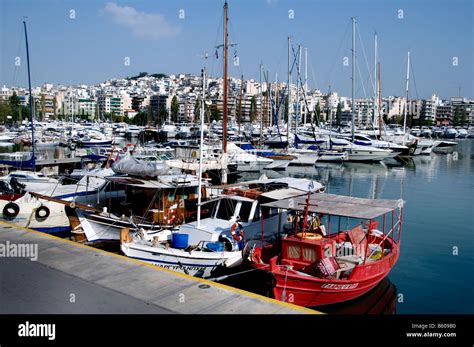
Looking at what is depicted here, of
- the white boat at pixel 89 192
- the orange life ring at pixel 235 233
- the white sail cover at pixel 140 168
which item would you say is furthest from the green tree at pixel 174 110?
the orange life ring at pixel 235 233

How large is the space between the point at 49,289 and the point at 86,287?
580 millimetres

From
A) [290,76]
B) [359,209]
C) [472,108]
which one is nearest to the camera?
[359,209]

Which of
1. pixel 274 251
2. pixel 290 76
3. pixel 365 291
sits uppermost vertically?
pixel 290 76

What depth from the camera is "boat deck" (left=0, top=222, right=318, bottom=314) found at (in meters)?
7.15

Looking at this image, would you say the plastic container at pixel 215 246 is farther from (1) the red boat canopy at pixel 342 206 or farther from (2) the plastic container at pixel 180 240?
(1) the red boat canopy at pixel 342 206

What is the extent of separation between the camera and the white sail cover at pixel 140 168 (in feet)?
52.1

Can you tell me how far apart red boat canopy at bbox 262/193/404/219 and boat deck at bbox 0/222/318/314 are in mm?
4452

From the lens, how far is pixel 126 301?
7426 millimetres

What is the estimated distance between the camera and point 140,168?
52.6ft

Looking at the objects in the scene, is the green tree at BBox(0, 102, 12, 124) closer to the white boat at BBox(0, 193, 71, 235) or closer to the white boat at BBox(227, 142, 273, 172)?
the white boat at BBox(227, 142, 273, 172)

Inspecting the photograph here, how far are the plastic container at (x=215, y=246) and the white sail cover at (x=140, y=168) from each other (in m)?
4.20

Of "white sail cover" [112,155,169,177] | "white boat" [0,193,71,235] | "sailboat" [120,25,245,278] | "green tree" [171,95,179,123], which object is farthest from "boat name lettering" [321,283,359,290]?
"green tree" [171,95,179,123]
